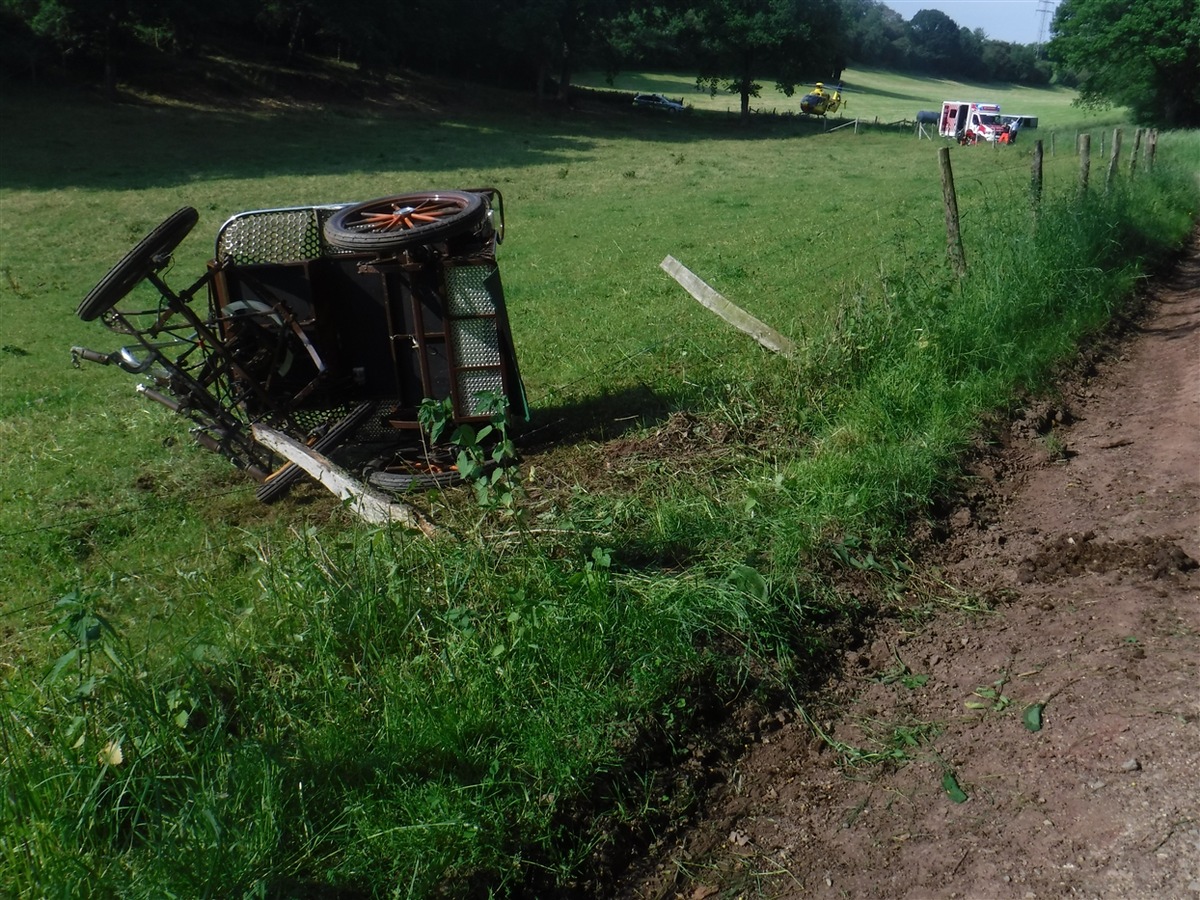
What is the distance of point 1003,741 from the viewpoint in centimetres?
435

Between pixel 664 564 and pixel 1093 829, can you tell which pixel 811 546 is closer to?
pixel 664 564

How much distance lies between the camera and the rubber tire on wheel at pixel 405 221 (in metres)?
7.21

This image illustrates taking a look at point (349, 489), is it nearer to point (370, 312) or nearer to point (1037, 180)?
point (370, 312)

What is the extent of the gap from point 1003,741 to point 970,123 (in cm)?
6064

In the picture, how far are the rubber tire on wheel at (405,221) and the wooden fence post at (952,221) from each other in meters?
4.46

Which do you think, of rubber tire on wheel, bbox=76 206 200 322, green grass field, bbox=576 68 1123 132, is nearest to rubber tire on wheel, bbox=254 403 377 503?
rubber tire on wheel, bbox=76 206 200 322

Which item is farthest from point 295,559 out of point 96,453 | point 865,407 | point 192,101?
point 192,101

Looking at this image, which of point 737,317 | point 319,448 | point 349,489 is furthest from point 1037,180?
point 349,489

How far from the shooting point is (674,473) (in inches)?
273

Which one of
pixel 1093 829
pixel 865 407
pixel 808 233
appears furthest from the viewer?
pixel 808 233

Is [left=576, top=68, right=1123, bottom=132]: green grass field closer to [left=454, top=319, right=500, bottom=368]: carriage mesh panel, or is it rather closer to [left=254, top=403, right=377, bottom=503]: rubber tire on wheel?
[left=454, top=319, right=500, bottom=368]: carriage mesh panel

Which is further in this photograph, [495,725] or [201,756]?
[495,725]

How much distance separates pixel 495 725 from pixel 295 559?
139 cm

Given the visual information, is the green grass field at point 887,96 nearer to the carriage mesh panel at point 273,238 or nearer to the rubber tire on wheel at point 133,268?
the carriage mesh panel at point 273,238
